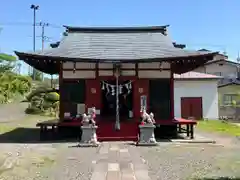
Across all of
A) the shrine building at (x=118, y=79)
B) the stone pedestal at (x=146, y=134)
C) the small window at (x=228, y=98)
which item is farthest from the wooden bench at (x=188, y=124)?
the small window at (x=228, y=98)

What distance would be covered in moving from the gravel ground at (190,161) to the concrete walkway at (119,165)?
0.81 feet

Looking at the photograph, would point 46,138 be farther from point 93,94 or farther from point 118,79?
point 118,79

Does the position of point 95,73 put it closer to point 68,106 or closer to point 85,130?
point 68,106

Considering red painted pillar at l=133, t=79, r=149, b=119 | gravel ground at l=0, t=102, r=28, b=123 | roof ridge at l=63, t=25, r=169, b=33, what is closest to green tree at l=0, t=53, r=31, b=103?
gravel ground at l=0, t=102, r=28, b=123

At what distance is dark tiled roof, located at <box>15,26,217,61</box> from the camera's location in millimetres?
14734

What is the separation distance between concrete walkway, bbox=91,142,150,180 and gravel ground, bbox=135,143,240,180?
0.81 feet

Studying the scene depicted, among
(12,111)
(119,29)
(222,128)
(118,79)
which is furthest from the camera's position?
(12,111)

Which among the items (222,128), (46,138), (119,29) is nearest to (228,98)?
(222,128)

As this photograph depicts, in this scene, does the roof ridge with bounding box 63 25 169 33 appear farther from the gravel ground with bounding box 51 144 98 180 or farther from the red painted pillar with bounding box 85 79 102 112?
the gravel ground with bounding box 51 144 98 180

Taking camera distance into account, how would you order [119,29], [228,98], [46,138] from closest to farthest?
[46,138] → [119,29] → [228,98]

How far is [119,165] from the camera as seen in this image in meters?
8.80

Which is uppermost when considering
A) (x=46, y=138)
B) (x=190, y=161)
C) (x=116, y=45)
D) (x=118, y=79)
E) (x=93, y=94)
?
(x=116, y=45)

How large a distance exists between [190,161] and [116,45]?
8.31 metres

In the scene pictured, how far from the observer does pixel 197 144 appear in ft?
43.5
